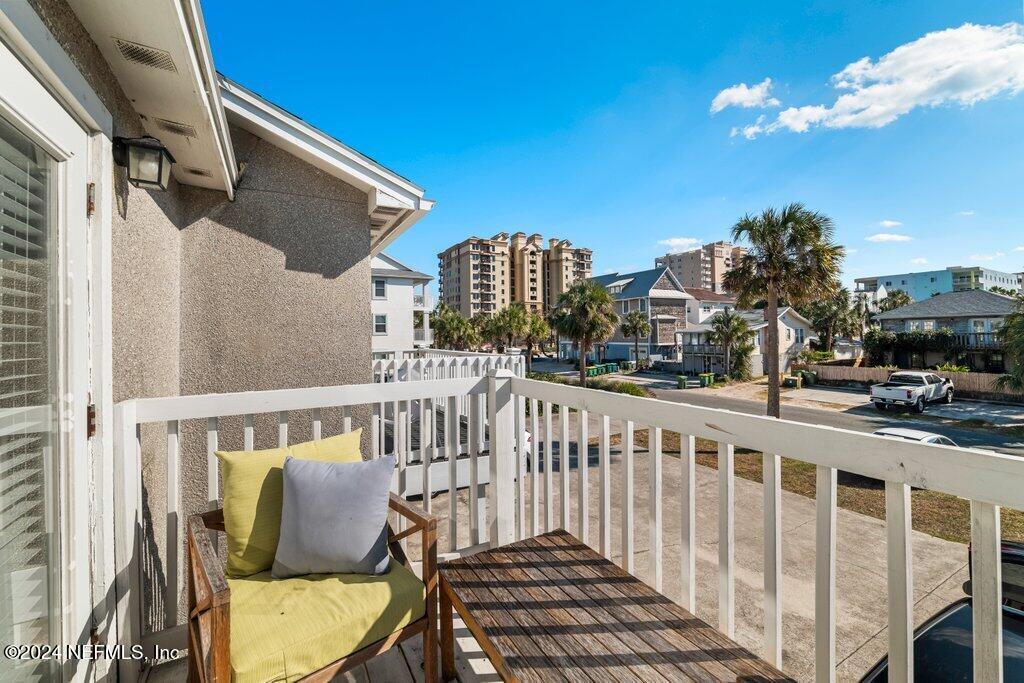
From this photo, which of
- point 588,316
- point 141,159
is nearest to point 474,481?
point 141,159

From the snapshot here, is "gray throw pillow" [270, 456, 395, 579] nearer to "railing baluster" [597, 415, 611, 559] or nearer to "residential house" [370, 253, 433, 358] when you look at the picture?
"railing baluster" [597, 415, 611, 559]

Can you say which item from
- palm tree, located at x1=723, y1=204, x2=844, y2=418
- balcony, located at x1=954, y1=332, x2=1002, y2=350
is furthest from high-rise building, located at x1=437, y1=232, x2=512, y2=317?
palm tree, located at x1=723, y1=204, x2=844, y2=418

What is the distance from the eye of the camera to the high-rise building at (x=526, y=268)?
229 ft

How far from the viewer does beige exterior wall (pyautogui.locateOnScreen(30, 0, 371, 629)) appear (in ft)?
8.30

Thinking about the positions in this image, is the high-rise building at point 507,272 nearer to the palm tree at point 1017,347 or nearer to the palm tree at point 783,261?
the palm tree at point 783,261

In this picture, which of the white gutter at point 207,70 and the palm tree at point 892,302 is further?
the palm tree at point 892,302

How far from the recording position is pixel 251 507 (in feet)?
5.96

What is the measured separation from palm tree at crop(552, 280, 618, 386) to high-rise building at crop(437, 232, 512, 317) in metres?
45.6

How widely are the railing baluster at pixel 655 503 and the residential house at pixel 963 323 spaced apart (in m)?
33.5

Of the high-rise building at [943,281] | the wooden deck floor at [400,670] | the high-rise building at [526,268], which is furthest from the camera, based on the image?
the high-rise building at [526,268]

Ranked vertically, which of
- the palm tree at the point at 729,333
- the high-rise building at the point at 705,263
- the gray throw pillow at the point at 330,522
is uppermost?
the high-rise building at the point at 705,263

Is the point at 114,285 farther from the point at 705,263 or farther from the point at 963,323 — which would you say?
the point at 705,263

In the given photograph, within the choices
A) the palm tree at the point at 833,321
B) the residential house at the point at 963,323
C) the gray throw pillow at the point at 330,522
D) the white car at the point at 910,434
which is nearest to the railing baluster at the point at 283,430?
the gray throw pillow at the point at 330,522

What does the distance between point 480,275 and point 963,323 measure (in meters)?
53.4
